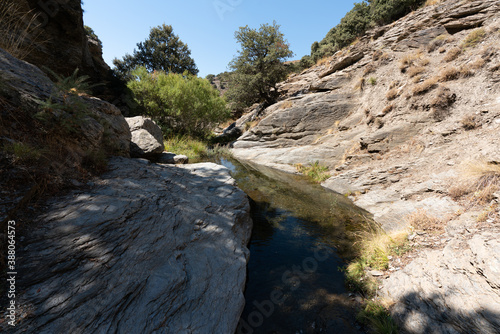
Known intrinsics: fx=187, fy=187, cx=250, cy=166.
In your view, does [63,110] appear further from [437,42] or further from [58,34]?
[437,42]

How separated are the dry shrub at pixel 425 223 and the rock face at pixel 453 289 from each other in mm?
537

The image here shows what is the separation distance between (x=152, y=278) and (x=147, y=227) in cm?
97

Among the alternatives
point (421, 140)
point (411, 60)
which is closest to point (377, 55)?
point (411, 60)

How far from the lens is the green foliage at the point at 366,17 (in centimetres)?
1959

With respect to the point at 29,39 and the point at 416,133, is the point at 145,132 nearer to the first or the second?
the point at 29,39

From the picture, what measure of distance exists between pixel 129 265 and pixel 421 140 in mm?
11503

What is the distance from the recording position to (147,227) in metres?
3.36

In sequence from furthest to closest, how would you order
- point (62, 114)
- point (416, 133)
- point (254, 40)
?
point (254, 40)
point (416, 133)
point (62, 114)

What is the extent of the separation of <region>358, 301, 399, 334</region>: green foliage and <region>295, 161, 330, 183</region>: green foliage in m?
7.70

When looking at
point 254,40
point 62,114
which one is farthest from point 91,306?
point 254,40

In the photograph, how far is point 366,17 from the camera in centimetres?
2375

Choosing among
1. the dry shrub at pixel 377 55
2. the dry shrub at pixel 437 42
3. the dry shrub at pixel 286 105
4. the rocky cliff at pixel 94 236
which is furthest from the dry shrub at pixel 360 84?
the rocky cliff at pixel 94 236

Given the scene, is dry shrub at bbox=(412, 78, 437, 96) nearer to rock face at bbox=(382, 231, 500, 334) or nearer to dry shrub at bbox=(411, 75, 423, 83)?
dry shrub at bbox=(411, 75, 423, 83)

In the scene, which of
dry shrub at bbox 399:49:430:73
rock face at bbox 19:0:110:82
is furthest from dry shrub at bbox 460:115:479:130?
rock face at bbox 19:0:110:82
